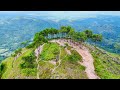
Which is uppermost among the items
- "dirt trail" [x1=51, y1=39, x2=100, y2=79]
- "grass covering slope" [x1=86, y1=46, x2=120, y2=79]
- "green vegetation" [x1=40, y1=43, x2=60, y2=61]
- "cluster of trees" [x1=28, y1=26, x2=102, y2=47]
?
"cluster of trees" [x1=28, y1=26, x2=102, y2=47]

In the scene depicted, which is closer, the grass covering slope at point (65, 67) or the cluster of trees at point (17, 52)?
the grass covering slope at point (65, 67)

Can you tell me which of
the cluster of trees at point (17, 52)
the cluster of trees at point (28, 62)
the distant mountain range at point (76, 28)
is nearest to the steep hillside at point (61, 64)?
the cluster of trees at point (28, 62)

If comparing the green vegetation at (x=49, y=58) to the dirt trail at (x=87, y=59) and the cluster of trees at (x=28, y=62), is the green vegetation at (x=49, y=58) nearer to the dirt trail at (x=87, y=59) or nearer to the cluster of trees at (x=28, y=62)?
the cluster of trees at (x=28, y=62)

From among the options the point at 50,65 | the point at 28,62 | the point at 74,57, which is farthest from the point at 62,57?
the point at 28,62

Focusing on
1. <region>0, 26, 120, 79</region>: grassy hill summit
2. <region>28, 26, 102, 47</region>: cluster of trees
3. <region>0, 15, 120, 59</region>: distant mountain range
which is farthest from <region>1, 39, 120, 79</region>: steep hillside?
<region>0, 15, 120, 59</region>: distant mountain range

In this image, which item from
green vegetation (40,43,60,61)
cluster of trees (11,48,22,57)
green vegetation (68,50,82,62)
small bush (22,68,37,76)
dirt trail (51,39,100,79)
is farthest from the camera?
cluster of trees (11,48,22,57)

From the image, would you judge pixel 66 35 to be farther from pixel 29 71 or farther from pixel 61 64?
pixel 29 71

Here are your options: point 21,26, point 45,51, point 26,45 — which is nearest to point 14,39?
point 26,45

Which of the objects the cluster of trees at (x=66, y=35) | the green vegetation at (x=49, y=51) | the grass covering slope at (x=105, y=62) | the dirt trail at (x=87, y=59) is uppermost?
the cluster of trees at (x=66, y=35)

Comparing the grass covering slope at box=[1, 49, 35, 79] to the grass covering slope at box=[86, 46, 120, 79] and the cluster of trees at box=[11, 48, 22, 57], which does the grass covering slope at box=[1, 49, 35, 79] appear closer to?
the cluster of trees at box=[11, 48, 22, 57]
